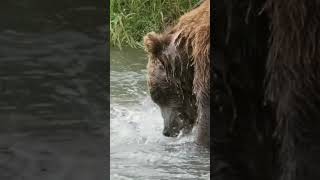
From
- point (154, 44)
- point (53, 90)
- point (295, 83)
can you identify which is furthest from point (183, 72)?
point (295, 83)

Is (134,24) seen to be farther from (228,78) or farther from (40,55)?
(228,78)

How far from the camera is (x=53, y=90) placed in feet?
8.13

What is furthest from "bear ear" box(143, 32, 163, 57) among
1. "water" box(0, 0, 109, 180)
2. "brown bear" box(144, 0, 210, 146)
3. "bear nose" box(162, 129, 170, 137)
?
"water" box(0, 0, 109, 180)

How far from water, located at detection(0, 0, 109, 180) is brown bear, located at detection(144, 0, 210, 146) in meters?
0.80

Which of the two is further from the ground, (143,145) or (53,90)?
(53,90)

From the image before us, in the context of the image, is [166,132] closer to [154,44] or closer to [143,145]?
[143,145]

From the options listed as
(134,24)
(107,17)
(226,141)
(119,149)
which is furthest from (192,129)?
(134,24)

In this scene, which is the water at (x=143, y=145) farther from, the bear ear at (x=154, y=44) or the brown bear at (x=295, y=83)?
the brown bear at (x=295, y=83)

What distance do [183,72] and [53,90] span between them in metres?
1.93

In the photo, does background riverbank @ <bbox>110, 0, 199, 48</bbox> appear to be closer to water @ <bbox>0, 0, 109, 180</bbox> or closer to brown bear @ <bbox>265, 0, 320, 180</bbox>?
water @ <bbox>0, 0, 109, 180</bbox>

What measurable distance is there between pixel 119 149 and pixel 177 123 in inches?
15.3

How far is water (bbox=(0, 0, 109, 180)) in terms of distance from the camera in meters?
2.14

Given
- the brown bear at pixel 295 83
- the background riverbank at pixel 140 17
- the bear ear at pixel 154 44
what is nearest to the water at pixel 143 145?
the bear ear at pixel 154 44

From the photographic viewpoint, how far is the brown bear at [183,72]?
3.84 metres
